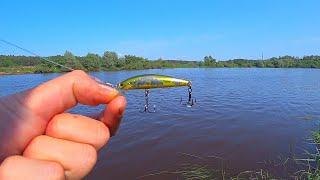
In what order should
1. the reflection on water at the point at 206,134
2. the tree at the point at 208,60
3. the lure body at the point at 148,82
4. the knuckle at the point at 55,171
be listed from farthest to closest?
the tree at the point at 208,60 < the reflection on water at the point at 206,134 < the lure body at the point at 148,82 < the knuckle at the point at 55,171

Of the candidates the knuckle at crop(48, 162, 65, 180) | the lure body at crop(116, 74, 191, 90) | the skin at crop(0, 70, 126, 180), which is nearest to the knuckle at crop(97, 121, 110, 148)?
the skin at crop(0, 70, 126, 180)

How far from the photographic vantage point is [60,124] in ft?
5.99

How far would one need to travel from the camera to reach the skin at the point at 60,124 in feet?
5.71

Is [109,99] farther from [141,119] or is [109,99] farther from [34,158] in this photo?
[141,119]

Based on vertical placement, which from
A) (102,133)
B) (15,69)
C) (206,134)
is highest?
(102,133)

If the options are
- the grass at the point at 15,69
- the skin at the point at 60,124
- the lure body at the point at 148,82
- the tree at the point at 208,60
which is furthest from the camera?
the tree at the point at 208,60

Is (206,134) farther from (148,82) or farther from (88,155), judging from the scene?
(88,155)

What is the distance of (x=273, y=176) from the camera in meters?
10.9

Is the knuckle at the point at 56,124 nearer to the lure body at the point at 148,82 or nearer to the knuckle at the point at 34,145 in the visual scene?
the knuckle at the point at 34,145

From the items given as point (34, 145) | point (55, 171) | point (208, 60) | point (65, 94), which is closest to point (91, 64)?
point (65, 94)

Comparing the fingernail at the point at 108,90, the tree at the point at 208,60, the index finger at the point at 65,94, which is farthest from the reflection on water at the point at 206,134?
the tree at the point at 208,60

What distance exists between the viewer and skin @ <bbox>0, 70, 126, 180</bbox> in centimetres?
174

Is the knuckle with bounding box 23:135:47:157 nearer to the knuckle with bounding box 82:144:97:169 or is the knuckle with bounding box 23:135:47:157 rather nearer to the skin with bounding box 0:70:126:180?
the skin with bounding box 0:70:126:180

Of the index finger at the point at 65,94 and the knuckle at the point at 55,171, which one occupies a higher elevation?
the index finger at the point at 65,94
